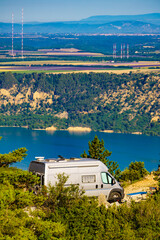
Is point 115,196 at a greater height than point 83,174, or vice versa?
point 83,174

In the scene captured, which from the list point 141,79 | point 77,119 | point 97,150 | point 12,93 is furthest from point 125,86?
point 97,150

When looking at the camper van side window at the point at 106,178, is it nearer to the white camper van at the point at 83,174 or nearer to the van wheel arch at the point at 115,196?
the white camper van at the point at 83,174

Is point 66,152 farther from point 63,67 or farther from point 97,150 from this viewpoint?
point 63,67

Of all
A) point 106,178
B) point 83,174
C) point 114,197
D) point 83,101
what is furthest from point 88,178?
point 83,101

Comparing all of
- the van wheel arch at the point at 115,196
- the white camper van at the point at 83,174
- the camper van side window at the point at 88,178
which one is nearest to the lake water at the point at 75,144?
the van wheel arch at the point at 115,196

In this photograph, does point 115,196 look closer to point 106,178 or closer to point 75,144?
point 106,178

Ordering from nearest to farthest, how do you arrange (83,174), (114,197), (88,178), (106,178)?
(83,174)
(88,178)
(106,178)
(114,197)

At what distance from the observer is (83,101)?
353 ft

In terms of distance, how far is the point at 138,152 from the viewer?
70688mm

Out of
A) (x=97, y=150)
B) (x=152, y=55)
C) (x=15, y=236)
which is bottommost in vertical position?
(x=15, y=236)

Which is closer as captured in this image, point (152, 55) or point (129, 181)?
point (129, 181)

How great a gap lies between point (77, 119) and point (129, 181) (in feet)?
250

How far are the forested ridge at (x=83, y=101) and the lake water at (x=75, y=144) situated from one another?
251 inches

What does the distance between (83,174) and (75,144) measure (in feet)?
192
